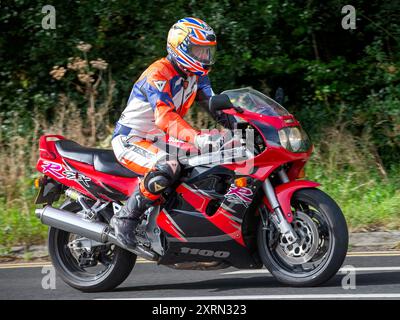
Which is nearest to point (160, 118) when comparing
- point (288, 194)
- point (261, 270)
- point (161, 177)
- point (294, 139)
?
point (161, 177)

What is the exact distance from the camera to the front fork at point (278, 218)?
651 cm

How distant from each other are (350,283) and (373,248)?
5.76ft

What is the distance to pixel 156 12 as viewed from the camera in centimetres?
1305

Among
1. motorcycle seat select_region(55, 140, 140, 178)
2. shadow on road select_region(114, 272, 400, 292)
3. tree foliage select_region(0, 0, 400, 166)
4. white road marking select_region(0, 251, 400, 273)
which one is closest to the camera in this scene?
shadow on road select_region(114, 272, 400, 292)

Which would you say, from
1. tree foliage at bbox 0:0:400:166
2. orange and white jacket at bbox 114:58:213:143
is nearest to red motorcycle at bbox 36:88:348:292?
orange and white jacket at bbox 114:58:213:143

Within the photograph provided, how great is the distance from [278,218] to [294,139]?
62cm

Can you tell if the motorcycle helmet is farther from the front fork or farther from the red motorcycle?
the front fork

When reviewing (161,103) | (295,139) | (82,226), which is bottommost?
(82,226)

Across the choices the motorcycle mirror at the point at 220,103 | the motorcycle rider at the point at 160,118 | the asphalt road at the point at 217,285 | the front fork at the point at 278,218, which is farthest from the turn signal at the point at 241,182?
the asphalt road at the point at 217,285

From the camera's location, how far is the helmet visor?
6867 millimetres

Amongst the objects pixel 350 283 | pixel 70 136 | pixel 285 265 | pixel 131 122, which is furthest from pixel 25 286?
pixel 70 136

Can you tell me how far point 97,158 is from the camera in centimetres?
733

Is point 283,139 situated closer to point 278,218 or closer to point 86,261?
point 278,218

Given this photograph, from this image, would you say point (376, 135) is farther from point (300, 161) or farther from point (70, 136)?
point (300, 161)
